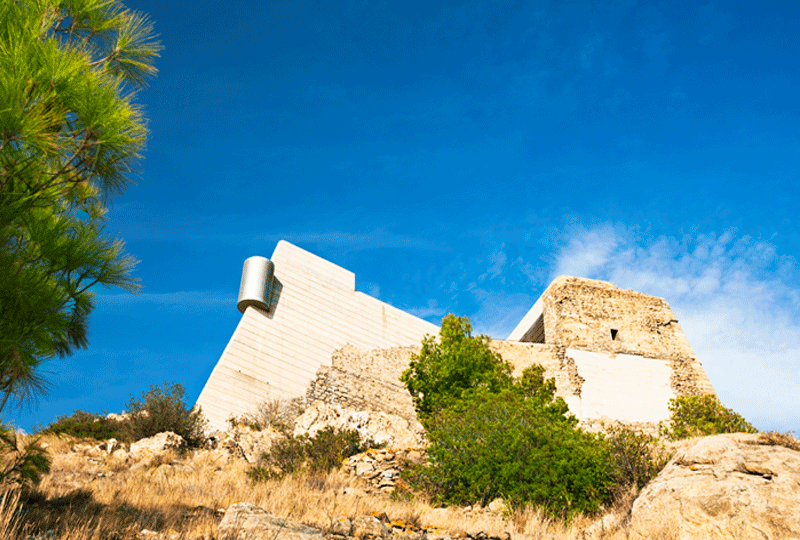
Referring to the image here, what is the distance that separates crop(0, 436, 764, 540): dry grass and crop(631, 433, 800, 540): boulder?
0.30 m

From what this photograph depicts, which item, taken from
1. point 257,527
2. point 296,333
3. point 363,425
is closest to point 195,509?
point 257,527

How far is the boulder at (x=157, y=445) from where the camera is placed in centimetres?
983

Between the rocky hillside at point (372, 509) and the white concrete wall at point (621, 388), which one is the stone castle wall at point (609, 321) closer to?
the white concrete wall at point (621, 388)

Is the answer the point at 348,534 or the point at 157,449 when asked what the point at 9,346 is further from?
the point at 157,449

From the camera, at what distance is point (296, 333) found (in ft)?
56.2

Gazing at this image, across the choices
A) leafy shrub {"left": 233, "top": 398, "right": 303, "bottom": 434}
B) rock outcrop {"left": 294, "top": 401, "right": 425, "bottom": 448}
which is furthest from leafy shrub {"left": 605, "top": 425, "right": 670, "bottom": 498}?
leafy shrub {"left": 233, "top": 398, "right": 303, "bottom": 434}

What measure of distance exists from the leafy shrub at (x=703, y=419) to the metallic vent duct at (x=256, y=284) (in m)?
13.4

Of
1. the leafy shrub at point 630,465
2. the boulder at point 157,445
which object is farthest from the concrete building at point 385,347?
the leafy shrub at point 630,465

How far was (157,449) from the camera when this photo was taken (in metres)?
10.0

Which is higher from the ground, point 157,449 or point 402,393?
point 402,393

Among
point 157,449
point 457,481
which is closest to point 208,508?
point 457,481

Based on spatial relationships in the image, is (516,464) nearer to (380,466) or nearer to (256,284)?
(380,466)

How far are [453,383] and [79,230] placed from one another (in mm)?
11786

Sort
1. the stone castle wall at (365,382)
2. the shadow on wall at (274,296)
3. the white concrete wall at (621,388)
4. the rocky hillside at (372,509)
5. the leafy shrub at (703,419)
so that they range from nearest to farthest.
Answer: the rocky hillside at (372,509) < the leafy shrub at (703,419) < the stone castle wall at (365,382) < the shadow on wall at (274,296) < the white concrete wall at (621,388)
